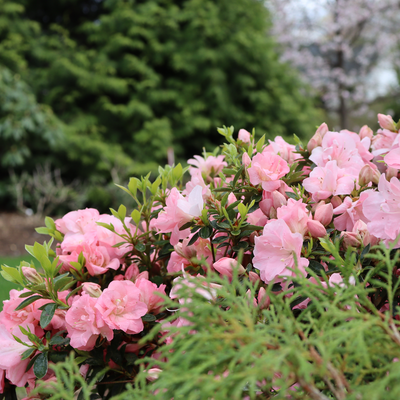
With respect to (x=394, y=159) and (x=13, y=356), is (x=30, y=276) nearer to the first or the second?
(x=13, y=356)

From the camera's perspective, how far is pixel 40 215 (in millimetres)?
7387

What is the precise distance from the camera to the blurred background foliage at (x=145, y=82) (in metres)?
8.88

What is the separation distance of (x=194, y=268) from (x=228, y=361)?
1.43 feet

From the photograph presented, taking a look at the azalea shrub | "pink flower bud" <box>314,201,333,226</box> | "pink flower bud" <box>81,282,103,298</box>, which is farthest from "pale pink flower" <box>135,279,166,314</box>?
"pink flower bud" <box>314,201,333,226</box>

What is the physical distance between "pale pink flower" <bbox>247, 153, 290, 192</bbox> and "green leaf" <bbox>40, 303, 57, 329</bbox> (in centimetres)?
63

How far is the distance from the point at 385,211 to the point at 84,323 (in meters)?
0.78

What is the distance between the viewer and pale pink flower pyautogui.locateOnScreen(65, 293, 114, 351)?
3.09 feet

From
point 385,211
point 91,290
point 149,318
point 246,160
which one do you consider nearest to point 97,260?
point 91,290

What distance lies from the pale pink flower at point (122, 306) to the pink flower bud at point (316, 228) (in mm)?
467

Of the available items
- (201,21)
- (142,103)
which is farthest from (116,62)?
(201,21)

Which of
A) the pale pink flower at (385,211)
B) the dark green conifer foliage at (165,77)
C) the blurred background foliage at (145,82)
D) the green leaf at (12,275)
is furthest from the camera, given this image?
the dark green conifer foliage at (165,77)

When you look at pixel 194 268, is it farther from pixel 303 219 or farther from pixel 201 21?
pixel 201 21

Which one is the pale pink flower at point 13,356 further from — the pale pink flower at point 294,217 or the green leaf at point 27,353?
the pale pink flower at point 294,217

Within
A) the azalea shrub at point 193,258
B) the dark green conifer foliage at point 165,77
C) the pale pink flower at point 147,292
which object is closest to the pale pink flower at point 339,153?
the azalea shrub at point 193,258
